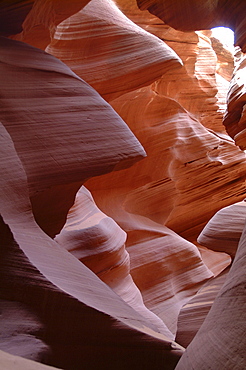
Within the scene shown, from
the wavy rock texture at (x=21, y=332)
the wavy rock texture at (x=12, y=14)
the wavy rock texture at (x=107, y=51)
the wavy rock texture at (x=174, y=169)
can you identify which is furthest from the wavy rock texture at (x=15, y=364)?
the wavy rock texture at (x=174, y=169)

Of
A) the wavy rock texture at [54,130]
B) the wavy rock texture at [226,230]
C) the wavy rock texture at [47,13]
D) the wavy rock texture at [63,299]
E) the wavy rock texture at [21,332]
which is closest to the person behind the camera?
the wavy rock texture at [21,332]

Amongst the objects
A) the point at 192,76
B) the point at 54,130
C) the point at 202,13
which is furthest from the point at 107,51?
the point at 192,76

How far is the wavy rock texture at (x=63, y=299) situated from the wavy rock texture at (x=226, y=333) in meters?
0.59

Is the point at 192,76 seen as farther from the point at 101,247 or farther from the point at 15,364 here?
the point at 15,364

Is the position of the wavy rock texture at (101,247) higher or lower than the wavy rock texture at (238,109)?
lower

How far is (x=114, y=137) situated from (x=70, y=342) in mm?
1482

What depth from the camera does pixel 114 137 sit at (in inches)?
116

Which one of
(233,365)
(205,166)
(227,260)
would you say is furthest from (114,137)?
(227,260)

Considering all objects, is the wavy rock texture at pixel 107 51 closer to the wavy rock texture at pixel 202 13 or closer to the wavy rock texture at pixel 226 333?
the wavy rock texture at pixel 202 13

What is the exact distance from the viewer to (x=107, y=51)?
5.09m

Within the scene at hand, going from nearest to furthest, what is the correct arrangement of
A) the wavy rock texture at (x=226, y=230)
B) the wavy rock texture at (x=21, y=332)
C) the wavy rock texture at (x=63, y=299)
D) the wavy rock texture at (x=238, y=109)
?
the wavy rock texture at (x=21, y=332)
the wavy rock texture at (x=63, y=299)
the wavy rock texture at (x=226, y=230)
the wavy rock texture at (x=238, y=109)

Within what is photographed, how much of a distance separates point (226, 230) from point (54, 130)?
70.9 inches

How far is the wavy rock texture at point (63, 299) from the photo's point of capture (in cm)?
217

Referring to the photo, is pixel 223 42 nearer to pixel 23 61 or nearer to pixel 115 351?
pixel 23 61
